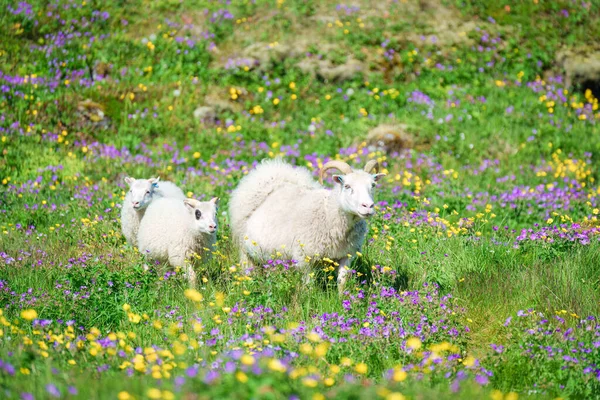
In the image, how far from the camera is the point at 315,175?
425 inches

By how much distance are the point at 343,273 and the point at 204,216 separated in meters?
1.60

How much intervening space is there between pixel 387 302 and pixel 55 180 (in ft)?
21.7

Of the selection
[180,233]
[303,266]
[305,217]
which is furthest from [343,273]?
[180,233]

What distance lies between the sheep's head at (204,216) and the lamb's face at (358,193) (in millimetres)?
1365

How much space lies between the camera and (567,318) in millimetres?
5547

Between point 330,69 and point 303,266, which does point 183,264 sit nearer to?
point 303,266

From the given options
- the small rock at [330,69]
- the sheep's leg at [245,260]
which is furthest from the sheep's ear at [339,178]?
the small rock at [330,69]

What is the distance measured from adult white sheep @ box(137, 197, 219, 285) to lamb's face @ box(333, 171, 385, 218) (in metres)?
1.40

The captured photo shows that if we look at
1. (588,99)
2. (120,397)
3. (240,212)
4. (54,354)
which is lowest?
(588,99)

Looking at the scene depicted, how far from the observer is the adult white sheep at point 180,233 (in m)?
6.62

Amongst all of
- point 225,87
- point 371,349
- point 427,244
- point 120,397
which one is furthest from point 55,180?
point 120,397

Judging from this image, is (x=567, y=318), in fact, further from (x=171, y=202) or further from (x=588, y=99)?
(x=588, y=99)

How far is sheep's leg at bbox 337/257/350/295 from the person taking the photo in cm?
635

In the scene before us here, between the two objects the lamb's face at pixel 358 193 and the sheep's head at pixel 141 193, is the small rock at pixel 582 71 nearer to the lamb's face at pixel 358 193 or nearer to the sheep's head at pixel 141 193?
the lamb's face at pixel 358 193
